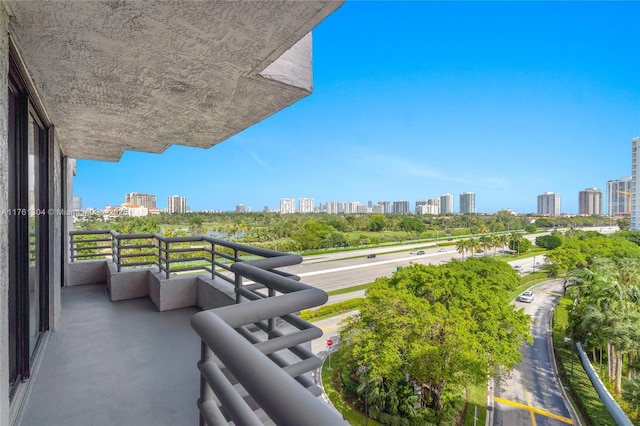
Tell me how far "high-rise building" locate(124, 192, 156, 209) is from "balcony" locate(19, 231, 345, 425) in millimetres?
18219

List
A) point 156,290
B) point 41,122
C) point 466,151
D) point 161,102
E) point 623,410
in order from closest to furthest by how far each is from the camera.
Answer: point 161,102 < point 41,122 < point 156,290 < point 623,410 < point 466,151

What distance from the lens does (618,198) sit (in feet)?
248

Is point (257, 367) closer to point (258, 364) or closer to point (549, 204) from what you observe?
point (258, 364)

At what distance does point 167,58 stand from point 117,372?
2297 millimetres

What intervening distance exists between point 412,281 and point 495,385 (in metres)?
5.98

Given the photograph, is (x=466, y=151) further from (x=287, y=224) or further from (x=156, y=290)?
(x=156, y=290)

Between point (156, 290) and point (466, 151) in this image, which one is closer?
point (156, 290)

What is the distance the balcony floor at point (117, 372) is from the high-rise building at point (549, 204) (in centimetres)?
11199

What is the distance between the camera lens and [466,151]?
95.6 m

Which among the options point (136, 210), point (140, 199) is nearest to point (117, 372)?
point (136, 210)

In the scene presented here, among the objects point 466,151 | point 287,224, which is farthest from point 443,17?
point 466,151

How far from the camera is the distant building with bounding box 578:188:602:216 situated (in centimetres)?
8738

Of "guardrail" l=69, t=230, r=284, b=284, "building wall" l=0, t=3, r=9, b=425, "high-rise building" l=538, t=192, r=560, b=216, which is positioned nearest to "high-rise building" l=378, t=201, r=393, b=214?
"high-rise building" l=538, t=192, r=560, b=216

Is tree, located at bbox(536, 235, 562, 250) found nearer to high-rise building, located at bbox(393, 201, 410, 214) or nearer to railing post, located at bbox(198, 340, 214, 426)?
high-rise building, located at bbox(393, 201, 410, 214)
